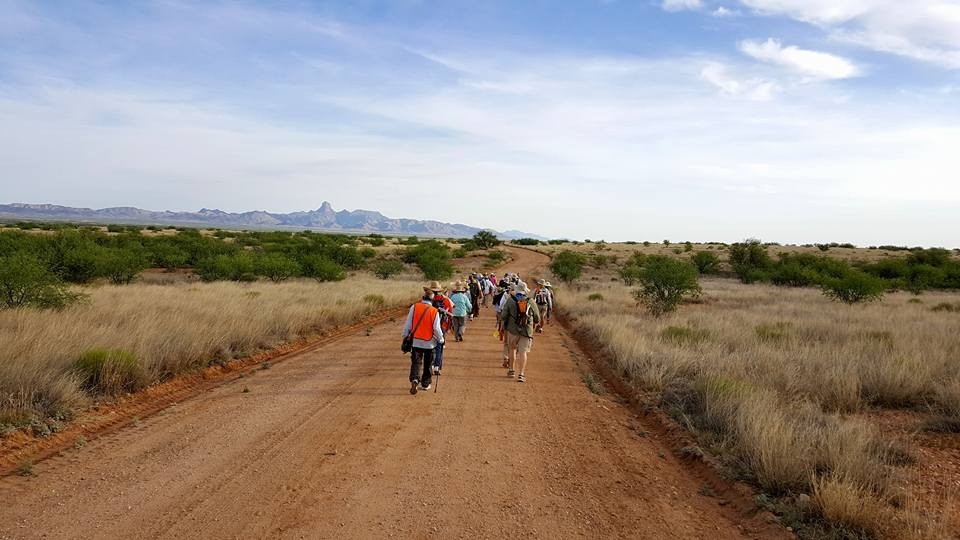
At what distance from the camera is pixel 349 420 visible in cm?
788

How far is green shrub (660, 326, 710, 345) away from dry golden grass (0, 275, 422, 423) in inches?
408

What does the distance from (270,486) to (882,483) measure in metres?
6.41

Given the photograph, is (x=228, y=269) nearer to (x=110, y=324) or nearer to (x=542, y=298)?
(x=110, y=324)

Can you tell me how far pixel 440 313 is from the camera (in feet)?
40.8

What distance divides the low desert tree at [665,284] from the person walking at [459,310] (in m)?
9.72

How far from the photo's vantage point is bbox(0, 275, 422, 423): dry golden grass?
7559 mm

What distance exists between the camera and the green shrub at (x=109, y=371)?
8.59 meters

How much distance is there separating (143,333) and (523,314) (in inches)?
303

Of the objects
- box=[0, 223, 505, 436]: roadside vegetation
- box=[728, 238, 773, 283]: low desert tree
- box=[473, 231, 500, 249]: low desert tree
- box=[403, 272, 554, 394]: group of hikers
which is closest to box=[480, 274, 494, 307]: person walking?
box=[0, 223, 505, 436]: roadside vegetation

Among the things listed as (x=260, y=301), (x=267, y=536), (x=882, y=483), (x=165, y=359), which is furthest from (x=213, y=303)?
(x=882, y=483)

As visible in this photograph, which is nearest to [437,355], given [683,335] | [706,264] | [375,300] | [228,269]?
[683,335]

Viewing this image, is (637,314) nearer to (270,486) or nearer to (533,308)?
(533,308)

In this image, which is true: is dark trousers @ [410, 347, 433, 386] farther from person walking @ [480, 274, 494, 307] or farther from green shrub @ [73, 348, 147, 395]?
person walking @ [480, 274, 494, 307]

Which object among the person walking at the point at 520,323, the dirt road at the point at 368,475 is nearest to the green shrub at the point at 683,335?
the person walking at the point at 520,323
